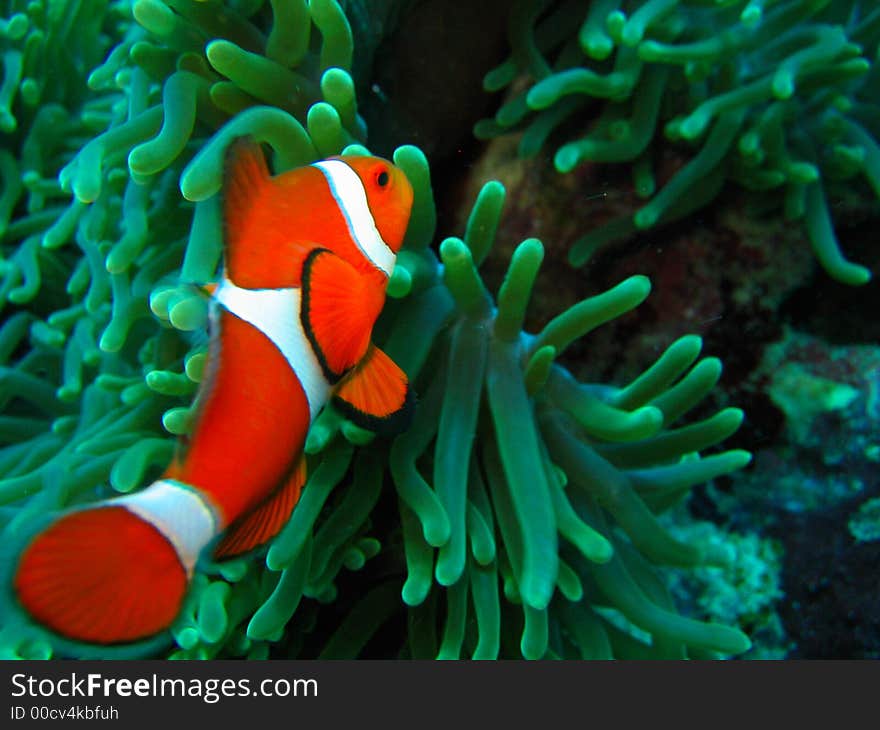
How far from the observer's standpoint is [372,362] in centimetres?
77

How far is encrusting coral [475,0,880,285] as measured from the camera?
51.5 inches

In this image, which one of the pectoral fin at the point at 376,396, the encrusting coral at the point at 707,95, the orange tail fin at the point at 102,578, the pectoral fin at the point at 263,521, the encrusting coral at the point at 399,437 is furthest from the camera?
the encrusting coral at the point at 707,95

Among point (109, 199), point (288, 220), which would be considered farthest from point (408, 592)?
point (109, 199)

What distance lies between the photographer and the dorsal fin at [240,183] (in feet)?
2.36

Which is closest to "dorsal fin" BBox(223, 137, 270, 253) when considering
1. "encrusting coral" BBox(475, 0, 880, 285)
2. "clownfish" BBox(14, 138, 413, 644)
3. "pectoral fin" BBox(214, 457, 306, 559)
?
"clownfish" BBox(14, 138, 413, 644)

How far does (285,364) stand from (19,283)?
3.62 feet

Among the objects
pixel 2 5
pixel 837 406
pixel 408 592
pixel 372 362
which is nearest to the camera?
pixel 372 362

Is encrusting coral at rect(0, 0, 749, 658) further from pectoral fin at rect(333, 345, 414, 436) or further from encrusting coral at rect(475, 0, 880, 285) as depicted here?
encrusting coral at rect(475, 0, 880, 285)

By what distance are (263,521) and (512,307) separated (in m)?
0.51

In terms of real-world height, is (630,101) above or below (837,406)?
above

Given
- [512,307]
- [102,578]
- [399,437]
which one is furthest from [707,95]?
[102,578]

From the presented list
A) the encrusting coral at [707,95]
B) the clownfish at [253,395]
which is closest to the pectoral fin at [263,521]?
the clownfish at [253,395]

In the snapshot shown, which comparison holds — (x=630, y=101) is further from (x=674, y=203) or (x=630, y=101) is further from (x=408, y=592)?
(x=408, y=592)

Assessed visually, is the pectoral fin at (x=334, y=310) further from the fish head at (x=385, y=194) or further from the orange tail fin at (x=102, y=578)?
the orange tail fin at (x=102, y=578)
